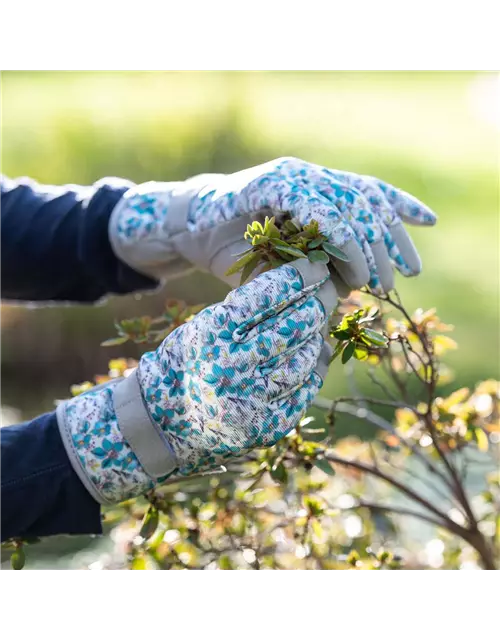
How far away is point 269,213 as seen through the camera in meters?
1.42

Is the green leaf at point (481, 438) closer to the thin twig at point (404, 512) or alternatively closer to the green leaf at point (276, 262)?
the thin twig at point (404, 512)

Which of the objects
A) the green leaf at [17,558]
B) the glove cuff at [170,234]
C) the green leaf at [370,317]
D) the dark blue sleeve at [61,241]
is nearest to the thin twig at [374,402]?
the green leaf at [370,317]

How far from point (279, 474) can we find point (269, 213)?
515 mm

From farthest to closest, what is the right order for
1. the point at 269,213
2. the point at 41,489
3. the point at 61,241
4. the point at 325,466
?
the point at 61,241 < the point at 325,466 < the point at 269,213 < the point at 41,489

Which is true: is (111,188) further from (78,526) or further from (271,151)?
(271,151)

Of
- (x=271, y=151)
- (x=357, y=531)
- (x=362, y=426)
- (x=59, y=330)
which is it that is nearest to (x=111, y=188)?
(x=357, y=531)

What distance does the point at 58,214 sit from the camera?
184cm

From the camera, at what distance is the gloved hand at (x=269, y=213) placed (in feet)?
4.43

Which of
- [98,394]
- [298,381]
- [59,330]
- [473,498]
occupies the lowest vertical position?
[59,330]

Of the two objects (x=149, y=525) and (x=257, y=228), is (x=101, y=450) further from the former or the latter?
(x=257, y=228)

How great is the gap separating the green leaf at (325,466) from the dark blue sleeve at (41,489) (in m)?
0.45

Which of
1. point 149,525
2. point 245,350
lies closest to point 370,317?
point 245,350

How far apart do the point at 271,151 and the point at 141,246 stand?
3887 mm

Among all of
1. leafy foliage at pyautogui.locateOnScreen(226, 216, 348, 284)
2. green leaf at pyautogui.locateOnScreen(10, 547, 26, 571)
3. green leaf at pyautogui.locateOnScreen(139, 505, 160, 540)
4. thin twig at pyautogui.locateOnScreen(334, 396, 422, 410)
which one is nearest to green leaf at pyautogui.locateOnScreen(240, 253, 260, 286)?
leafy foliage at pyautogui.locateOnScreen(226, 216, 348, 284)
